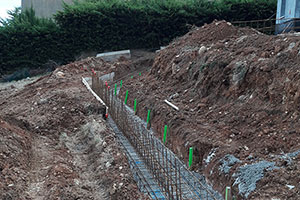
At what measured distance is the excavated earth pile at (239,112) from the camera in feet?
14.0

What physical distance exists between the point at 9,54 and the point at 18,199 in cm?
1699

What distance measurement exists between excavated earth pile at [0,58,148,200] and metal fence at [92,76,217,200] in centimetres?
48

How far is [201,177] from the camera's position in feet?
17.2

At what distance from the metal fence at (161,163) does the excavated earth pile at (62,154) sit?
477 millimetres

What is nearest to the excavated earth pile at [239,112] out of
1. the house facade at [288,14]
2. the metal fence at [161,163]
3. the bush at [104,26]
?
the metal fence at [161,163]

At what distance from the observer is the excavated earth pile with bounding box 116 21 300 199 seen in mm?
4281

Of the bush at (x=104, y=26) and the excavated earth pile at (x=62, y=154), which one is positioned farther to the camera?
the bush at (x=104, y=26)

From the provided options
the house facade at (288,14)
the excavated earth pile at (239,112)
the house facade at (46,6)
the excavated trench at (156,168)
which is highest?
the house facade at (46,6)

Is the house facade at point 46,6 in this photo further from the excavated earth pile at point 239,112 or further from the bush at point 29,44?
the excavated earth pile at point 239,112

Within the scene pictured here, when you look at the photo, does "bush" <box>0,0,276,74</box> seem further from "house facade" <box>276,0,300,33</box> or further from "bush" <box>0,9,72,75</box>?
"house facade" <box>276,0,300,33</box>

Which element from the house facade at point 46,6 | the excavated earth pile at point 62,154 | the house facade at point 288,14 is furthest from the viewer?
the house facade at point 46,6

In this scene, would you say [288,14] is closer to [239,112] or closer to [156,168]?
[239,112]

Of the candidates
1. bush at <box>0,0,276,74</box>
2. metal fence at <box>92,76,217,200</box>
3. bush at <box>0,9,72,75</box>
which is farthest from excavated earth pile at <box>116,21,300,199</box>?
bush at <box>0,9,72,75</box>

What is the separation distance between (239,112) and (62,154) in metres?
3.34
